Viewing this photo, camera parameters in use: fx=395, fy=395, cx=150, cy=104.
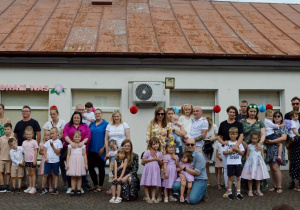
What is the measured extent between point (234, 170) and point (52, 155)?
3807 mm

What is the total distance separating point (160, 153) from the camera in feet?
25.9

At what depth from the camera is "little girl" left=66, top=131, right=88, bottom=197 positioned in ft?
26.3

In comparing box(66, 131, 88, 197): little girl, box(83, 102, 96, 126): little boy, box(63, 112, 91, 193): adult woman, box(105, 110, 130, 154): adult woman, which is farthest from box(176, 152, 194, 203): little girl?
box(83, 102, 96, 126): little boy

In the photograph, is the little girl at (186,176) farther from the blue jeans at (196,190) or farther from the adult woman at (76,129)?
the adult woman at (76,129)

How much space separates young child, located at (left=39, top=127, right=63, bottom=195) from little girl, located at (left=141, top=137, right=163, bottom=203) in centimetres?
195

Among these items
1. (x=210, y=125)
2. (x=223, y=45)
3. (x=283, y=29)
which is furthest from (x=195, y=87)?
(x=283, y=29)

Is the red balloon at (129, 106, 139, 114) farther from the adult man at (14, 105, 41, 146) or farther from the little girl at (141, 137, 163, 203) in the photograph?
the little girl at (141, 137, 163, 203)

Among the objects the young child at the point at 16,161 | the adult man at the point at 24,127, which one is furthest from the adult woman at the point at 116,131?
the young child at the point at 16,161

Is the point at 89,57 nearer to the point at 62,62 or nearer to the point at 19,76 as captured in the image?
the point at 62,62

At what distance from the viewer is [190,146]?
7816 millimetres

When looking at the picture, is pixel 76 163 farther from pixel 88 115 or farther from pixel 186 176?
pixel 186 176

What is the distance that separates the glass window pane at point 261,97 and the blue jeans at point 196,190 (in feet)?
17.2

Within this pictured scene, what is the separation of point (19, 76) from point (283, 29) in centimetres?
935

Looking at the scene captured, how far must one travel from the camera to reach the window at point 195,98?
1201 centimetres
